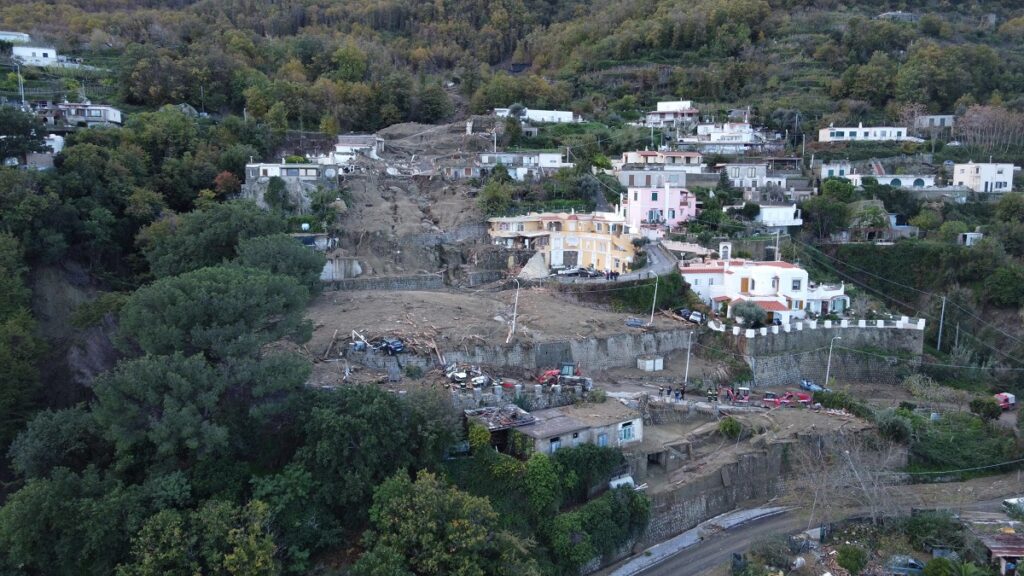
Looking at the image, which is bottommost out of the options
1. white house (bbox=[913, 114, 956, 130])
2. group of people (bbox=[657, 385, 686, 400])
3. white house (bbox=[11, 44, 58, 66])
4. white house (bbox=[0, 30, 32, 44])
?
group of people (bbox=[657, 385, 686, 400])

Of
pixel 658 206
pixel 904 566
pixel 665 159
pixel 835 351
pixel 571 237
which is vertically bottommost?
pixel 904 566

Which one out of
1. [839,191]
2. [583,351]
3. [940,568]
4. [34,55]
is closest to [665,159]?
[839,191]

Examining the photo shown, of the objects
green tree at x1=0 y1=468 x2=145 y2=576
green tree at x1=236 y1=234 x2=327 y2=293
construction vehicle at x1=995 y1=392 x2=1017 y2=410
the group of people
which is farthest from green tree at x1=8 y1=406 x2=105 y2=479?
construction vehicle at x1=995 y1=392 x2=1017 y2=410

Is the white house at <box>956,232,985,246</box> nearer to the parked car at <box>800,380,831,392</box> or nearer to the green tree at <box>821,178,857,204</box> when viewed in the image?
the green tree at <box>821,178,857,204</box>

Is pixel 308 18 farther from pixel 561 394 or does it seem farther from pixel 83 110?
pixel 561 394

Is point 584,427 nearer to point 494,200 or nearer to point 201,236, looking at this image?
point 201,236

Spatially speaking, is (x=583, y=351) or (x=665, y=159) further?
(x=665, y=159)
